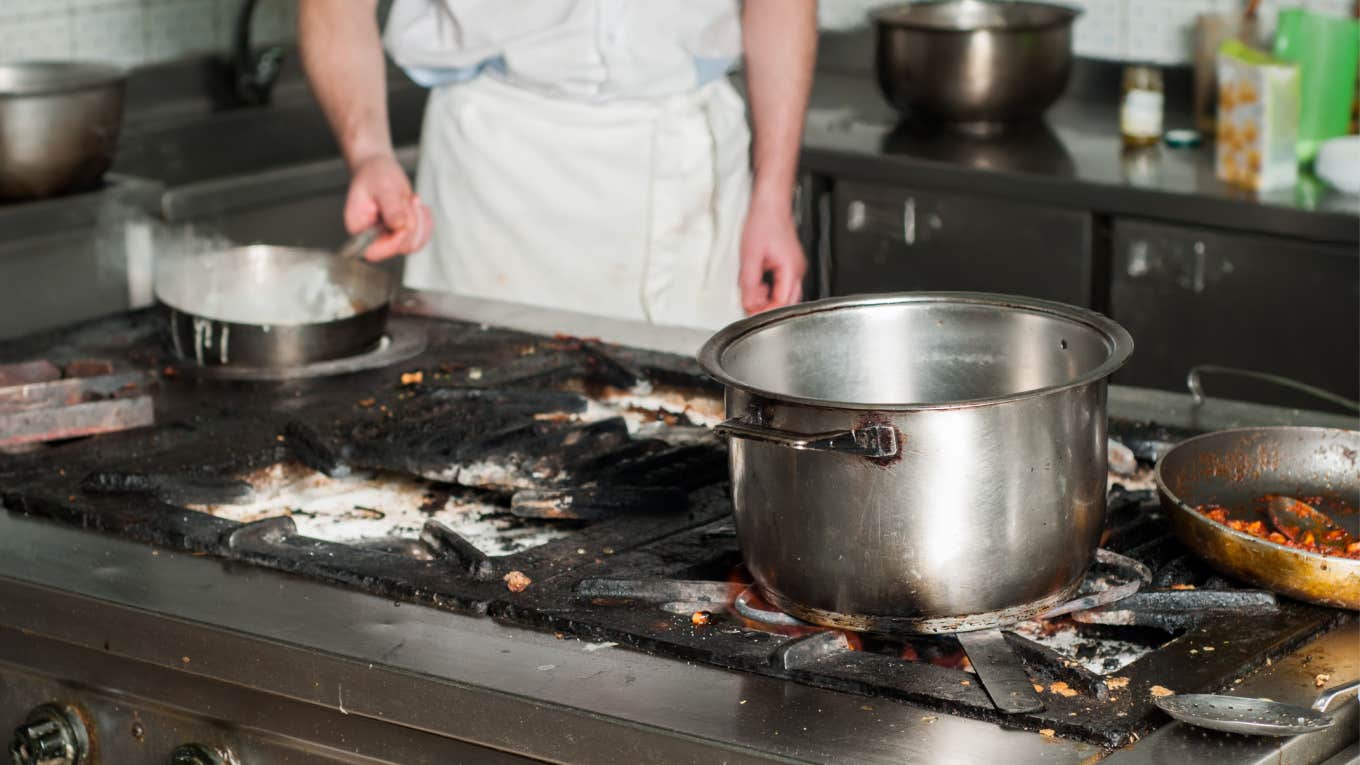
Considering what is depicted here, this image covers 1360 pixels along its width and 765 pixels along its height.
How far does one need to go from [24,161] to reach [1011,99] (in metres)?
1.82

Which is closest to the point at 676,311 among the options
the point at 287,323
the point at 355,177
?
the point at 355,177

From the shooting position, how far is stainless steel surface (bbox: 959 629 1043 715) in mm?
1237

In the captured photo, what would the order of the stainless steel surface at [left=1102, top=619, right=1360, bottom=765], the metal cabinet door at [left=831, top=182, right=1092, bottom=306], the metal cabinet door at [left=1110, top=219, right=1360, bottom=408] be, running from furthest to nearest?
the metal cabinet door at [left=831, top=182, right=1092, bottom=306] → the metal cabinet door at [left=1110, top=219, right=1360, bottom=408] → the stainless steel surface at [left=1102, top=619, right=1360, bottom=765]

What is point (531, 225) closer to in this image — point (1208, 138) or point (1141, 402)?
point (1141, 402)

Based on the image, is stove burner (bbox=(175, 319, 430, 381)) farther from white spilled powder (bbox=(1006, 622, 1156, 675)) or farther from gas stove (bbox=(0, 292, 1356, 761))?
white spilled powder (bbox=(1006, 622, 1156, 675))

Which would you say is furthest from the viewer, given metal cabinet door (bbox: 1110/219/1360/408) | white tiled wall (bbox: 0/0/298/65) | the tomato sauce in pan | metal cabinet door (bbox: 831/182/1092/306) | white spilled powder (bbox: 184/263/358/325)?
white tiled wall (bbox: 0/0/298/65)

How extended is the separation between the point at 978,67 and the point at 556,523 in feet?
7.01

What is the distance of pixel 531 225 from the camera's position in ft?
8.77

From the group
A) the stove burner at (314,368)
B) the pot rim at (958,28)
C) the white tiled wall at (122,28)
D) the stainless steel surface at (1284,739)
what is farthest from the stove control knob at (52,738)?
the white tiled wall at (122,28)

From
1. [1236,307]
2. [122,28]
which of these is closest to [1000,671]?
[1236,307]

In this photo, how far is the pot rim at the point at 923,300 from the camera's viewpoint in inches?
50.5

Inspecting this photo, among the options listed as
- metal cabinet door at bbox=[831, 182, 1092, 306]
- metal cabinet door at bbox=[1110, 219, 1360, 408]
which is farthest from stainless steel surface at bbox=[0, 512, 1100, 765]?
metal cabinet door at bbox=[831, 182, 1092, 306]

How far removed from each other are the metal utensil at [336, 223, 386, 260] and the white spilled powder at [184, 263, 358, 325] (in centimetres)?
4

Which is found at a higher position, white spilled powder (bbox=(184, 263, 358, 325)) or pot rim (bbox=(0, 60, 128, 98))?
pot rim (bbox=(0, 60, 128, 98))
